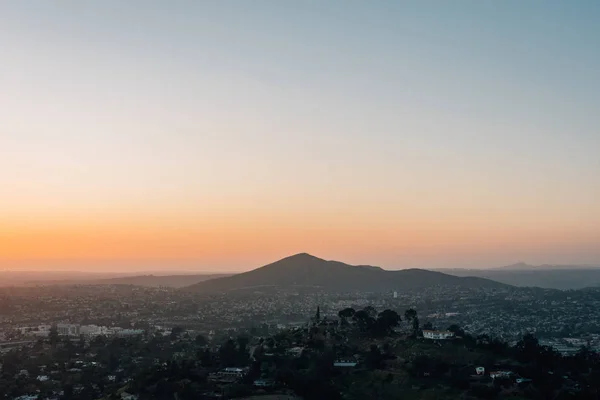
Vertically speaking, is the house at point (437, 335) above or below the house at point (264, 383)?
above

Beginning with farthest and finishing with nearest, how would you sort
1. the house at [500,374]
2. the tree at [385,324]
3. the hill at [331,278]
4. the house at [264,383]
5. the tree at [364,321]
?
the hill at [331,278] < the tree at [364,321] < the tree at [385,324] < the house at [264,383] < the house at [500,374]

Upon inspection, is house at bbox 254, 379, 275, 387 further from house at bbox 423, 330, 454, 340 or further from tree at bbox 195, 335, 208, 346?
tree at bbox 195, 335, 208, 346

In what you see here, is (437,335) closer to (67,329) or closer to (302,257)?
(67,329)

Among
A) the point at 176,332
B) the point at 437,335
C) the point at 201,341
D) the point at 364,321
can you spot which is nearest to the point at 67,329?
the point at 176,332

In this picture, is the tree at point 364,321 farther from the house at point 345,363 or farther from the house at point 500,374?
the house at point 500,374

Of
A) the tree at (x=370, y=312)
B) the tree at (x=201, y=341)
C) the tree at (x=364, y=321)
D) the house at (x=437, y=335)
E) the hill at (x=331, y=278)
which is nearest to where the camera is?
the house at (x=437, y=335)

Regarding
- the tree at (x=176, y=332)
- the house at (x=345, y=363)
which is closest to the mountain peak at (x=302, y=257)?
the tree at (x=176, y=332)

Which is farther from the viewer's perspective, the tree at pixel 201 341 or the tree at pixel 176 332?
the tree at pixel 176 332
